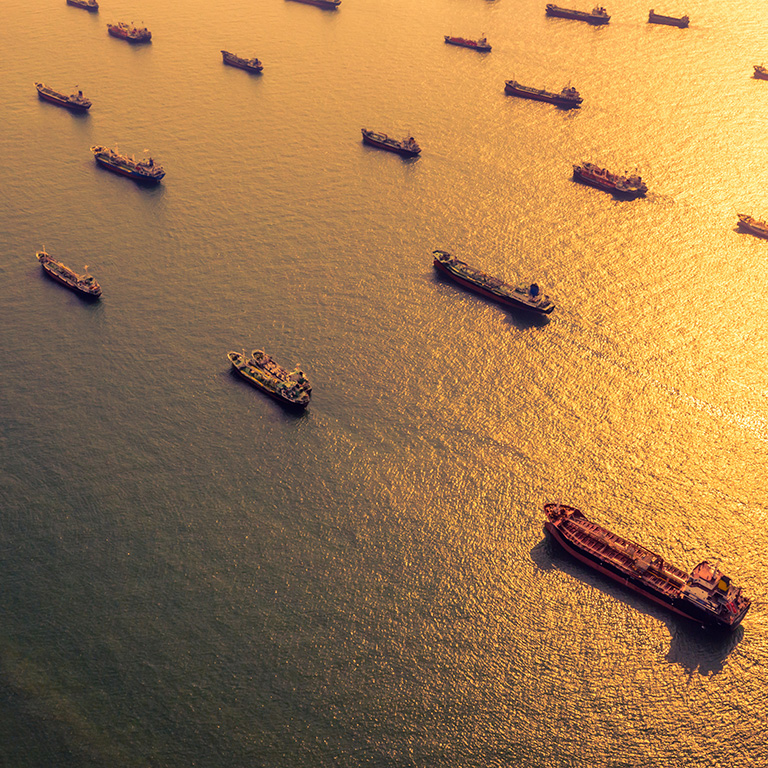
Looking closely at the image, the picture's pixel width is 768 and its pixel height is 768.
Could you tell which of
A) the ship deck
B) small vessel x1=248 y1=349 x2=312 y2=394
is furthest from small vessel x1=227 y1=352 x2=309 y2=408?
the ship deck

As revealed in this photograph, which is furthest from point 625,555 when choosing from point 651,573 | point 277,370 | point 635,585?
point 277,370

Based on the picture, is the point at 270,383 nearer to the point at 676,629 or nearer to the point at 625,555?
the point at 625,555

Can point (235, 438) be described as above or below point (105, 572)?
above

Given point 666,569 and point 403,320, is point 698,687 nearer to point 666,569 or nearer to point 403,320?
point 666,569

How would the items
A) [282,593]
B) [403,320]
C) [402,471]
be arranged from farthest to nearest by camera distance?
1. [403,320]
2. [402,471]
3. [282,593]

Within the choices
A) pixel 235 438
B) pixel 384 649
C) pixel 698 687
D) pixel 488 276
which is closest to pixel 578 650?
pixel 698 687

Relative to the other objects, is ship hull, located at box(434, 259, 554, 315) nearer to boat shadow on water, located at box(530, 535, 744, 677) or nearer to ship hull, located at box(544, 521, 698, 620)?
ship hull, located at box(544, 521, 698, 620)
